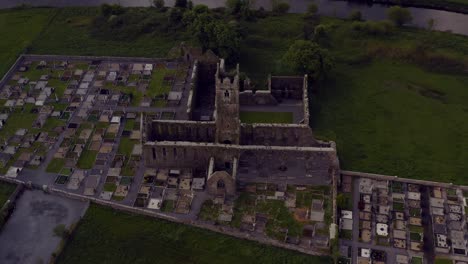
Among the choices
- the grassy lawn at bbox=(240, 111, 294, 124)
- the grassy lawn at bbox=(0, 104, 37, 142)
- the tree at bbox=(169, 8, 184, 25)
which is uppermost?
the tree at bbox=(169, 8, 184, 25)

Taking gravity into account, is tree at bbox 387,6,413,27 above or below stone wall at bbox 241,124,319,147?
above

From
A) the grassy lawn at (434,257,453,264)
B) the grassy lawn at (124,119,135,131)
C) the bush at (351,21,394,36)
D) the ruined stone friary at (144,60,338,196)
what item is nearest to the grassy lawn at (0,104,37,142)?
the grassy lawn at (124,119,135,131)

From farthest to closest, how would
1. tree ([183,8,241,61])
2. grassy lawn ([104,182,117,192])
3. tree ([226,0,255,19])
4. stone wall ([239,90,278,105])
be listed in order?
tree ([226,0,255,19]), tree ([183,8,241,61]), stone wall ([239,90,278,105]), grassy lawn ([104,182,117,192])

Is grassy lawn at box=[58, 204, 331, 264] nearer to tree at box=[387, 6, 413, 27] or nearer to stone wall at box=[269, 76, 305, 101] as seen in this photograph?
stone wall at box=[269, 76, 305, 101]

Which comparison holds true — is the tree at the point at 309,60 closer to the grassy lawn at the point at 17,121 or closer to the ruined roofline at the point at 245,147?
the ruined roofline at the point at 245,147

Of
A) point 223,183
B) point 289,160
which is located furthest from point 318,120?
point 223,183

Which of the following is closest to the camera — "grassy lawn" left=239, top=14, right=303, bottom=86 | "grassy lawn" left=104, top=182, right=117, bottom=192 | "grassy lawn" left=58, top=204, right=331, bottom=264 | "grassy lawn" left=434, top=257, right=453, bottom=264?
"grassy lawn" left=434, top=257, right=453, bottom=264

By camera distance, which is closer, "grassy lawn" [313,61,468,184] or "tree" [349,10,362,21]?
"grassy lawn" [313,61,468,184]

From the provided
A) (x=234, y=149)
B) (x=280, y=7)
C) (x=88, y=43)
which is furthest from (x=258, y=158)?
(x=88, y=43)
